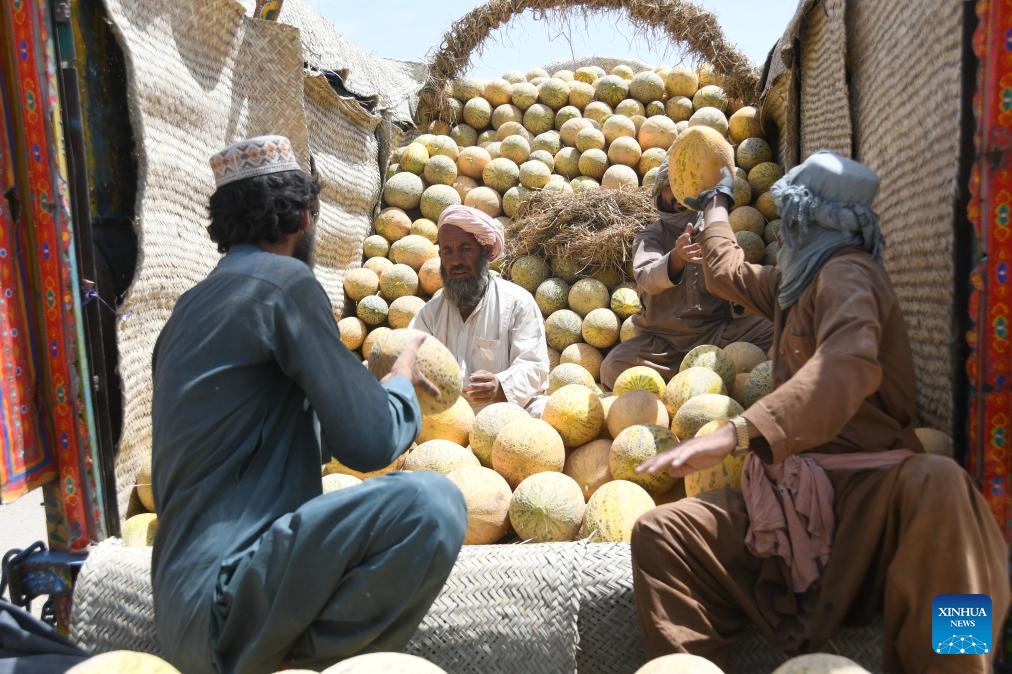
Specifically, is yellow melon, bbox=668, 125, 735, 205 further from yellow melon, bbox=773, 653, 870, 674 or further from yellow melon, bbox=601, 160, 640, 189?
yellow melon, bbox=601, 160, 640, 189

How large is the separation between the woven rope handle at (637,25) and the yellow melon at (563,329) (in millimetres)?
3013

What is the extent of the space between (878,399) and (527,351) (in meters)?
2.44

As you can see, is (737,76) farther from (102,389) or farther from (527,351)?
(102,389)

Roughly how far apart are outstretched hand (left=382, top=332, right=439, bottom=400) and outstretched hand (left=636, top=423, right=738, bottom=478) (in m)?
0.80

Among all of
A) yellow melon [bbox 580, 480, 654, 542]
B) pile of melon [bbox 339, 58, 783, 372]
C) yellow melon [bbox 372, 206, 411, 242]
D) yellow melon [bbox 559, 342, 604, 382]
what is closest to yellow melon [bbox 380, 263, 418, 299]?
pile of melon [bbox 339, 58, 783, 372]

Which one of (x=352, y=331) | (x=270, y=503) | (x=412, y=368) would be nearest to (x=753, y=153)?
(x=352, y=331)

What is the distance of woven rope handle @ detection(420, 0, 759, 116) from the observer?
7.29 meters

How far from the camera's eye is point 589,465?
3379 mm

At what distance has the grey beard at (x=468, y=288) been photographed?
460 cm

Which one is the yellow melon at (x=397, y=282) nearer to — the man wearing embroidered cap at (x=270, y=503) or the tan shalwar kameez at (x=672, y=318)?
the tan shalwar kameez at (x=672, y=318)

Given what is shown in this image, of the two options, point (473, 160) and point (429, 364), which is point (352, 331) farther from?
point (429, 364)

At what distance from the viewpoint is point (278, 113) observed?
494 cm

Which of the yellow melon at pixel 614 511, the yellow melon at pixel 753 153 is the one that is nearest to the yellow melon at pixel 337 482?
the yellow melon at pixel 614 511

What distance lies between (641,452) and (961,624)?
4.37 ft
